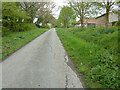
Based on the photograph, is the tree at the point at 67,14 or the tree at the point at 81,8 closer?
the tree at the point at 81,8

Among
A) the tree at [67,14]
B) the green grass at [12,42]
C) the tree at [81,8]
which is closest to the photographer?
the green grass at [12,42]

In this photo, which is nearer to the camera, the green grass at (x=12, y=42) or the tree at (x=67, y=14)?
the green grass at (x=12, y=42)

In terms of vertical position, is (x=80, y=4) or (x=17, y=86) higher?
(x=80, y=4)

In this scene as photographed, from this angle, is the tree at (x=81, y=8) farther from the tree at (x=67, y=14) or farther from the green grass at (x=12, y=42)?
the green grass at (x=12, y=42)

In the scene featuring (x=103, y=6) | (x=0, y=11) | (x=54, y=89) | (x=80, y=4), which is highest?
(x=80, y=4)

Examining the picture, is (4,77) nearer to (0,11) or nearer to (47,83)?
(47,83)

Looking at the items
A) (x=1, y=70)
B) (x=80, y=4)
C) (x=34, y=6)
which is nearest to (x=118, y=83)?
(x=1, y=70)

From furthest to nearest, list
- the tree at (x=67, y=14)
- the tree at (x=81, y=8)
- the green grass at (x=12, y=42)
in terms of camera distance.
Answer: the tree at (x=67, y=14), the tree at (x=81, y=8), the green grass at (x=12, y=42)

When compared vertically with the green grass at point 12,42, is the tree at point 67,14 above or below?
above

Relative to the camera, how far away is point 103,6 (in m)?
16.3

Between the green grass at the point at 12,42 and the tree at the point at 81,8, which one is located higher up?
the tree at the point at 81,8

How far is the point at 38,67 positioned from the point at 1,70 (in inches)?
55.1

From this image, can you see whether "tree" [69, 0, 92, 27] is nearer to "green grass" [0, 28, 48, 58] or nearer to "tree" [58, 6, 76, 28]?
"tree" [58, 6, 76, 28]

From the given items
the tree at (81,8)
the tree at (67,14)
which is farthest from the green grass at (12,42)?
the tree at (67,14)
